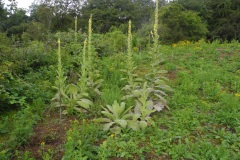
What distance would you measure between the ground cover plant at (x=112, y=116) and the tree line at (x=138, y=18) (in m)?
3.04

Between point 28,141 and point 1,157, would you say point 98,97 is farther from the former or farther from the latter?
point 1,157

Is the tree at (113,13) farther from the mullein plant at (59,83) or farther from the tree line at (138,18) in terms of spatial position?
the mullein plant at (59,83)

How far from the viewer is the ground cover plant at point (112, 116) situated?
2.66 m

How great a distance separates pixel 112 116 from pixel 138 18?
25.8 metres

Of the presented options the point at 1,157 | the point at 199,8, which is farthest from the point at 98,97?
the point at 199,8

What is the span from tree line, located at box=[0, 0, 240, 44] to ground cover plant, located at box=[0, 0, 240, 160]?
3.04 meters

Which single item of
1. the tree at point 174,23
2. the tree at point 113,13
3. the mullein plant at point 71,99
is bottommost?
the mullein plant at point 71,99

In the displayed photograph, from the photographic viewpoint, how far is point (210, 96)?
4480 mm

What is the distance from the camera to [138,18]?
2762cm

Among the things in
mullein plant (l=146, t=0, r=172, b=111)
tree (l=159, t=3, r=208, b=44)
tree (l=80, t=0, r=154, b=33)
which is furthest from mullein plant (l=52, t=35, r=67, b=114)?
tree (l=80, t=0, r=154, b=33)

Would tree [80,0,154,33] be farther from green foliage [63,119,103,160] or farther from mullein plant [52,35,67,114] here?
green foliage [63,119,103,160]

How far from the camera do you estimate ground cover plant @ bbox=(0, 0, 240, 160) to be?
266 cm

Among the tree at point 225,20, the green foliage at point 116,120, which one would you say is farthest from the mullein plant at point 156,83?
the tree at point 225,20

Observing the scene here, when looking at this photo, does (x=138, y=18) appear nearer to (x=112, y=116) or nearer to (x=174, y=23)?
(x=174, y=23)
